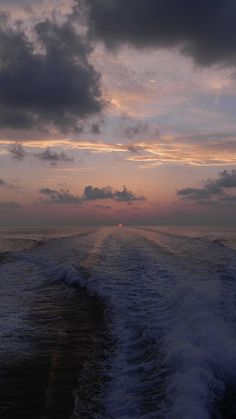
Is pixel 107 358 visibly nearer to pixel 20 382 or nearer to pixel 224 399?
pixel 20 382

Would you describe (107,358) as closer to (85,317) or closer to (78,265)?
(85,317)

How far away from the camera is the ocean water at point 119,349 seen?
6836mm

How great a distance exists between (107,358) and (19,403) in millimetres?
2762

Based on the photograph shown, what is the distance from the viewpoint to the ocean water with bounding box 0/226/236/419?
22.4 ft

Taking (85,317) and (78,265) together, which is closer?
(85,317)

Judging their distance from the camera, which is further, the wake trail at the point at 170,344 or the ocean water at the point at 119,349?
the wake trail at the point at 170,344

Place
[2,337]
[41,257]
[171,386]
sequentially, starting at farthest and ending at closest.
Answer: [41,257], [2,337], [171,386]

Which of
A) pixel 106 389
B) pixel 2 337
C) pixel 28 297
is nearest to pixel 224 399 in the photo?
pixel 106 389

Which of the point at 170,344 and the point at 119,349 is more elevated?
the point at 170,344

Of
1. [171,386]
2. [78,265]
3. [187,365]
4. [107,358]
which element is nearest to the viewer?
[171,386]

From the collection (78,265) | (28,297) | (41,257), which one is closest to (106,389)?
(28,297)

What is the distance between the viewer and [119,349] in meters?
9.86

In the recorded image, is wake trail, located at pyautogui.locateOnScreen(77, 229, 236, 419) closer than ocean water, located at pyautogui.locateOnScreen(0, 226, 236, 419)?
No

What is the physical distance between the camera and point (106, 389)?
7.55 metres
